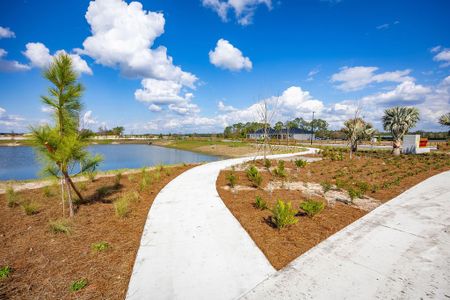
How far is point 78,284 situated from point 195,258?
1.86 meters

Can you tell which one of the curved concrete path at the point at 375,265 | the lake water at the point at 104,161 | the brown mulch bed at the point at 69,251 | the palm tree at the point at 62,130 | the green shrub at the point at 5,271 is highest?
the palm tree at the point at 62,130

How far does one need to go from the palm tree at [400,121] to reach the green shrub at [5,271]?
90.0 feet

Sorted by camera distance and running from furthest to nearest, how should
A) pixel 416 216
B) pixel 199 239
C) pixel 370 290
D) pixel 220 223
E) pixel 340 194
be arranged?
pixel 340 194, pixel 416 216, pixel 220 223, pixel 199 239, pixel 370 290

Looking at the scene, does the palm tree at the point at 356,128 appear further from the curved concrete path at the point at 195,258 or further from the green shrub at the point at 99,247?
the green shrub at the point at 99,247

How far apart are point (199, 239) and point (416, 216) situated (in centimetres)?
605

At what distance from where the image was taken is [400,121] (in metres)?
21.7

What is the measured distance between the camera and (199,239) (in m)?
4.78

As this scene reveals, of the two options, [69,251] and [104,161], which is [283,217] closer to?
[69,251]

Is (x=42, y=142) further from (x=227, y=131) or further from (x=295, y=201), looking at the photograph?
(x=227, y=131)

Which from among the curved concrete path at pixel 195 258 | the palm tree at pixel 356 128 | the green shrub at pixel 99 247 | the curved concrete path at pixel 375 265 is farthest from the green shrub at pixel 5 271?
the palm tree at pixel 356 128

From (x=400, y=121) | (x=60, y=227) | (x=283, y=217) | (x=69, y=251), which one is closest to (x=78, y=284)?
(x=69, y=251)

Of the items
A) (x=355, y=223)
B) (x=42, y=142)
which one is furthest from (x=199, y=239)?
(x=42, y=142)

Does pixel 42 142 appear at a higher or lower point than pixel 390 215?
higher

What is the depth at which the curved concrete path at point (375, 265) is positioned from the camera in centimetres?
320
